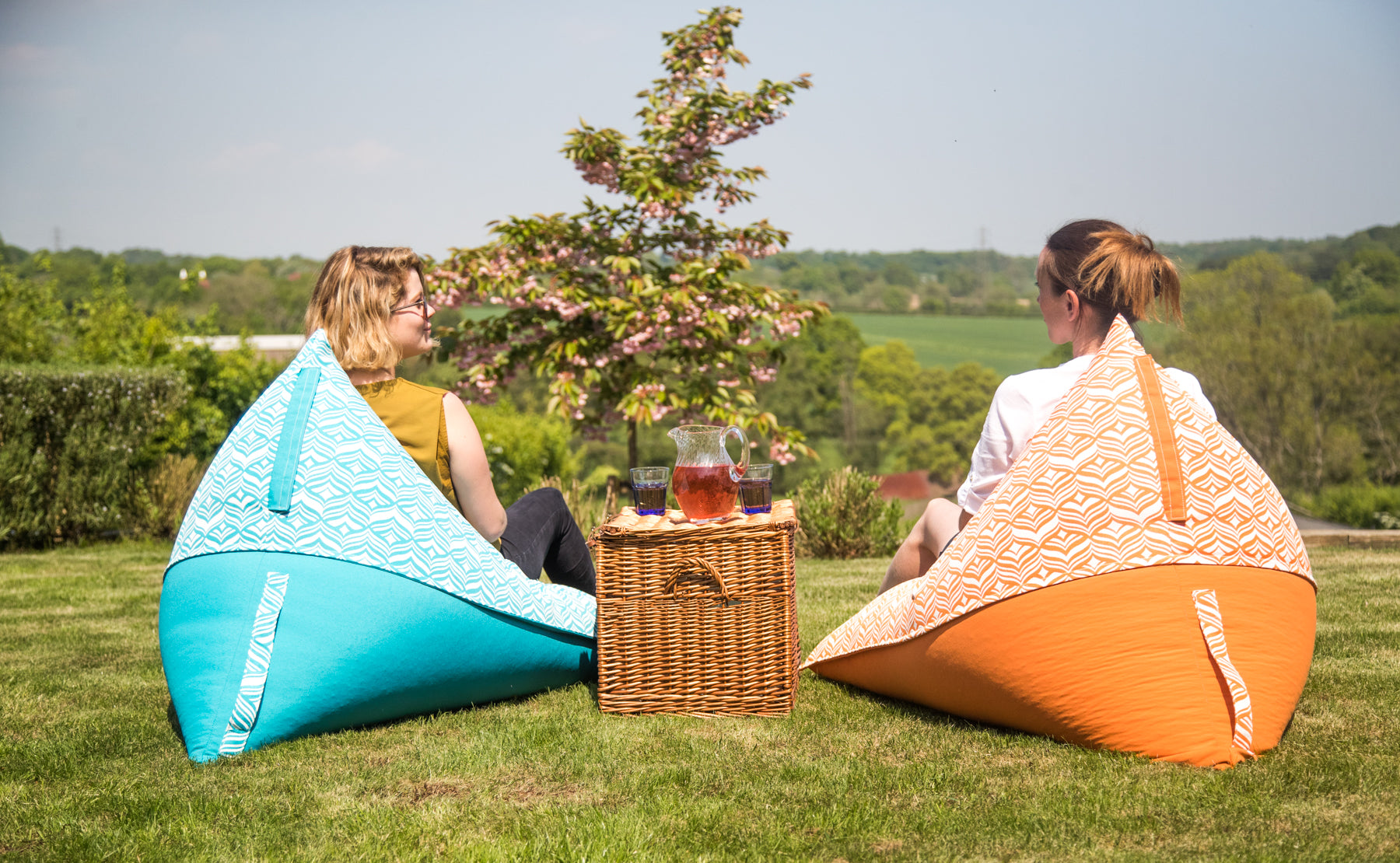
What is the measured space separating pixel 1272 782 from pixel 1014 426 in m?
1.10

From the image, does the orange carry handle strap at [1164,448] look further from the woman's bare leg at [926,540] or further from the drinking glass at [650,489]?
Answer: the drinking glass at [650,489]

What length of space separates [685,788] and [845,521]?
4724 mm

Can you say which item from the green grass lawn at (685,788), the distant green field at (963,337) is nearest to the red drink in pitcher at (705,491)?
the green grass lawn at (685,788)

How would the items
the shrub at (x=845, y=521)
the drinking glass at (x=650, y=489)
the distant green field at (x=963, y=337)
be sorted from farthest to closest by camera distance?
1. the distant green field at (x=963, y=337)
2. the shrub at (x=845, y=521)
3. the drinking glass at (x=650, y=489)

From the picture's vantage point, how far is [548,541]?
3.66 metres

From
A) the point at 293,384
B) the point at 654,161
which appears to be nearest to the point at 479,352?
the point at 654,161

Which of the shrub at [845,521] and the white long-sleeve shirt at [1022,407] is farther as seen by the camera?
the shrub at [845,521]

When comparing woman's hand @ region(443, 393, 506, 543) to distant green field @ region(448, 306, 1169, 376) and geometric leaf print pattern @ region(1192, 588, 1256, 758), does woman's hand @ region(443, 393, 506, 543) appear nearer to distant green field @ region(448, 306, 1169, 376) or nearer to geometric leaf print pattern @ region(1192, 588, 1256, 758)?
geometric leaf print pattern @ region(1192, 588, 1256, 758)

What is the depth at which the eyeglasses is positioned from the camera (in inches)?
126

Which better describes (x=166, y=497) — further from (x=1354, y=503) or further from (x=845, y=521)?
(x=1354, y=503)

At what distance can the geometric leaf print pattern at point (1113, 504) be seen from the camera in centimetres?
259

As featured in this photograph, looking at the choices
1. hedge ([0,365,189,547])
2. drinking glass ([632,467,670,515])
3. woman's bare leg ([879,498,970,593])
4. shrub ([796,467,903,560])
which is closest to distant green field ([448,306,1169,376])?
shrub ([796,467,903,560])

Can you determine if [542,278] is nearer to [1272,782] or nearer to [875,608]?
[875,608]

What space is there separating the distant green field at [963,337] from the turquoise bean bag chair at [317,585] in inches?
2177
